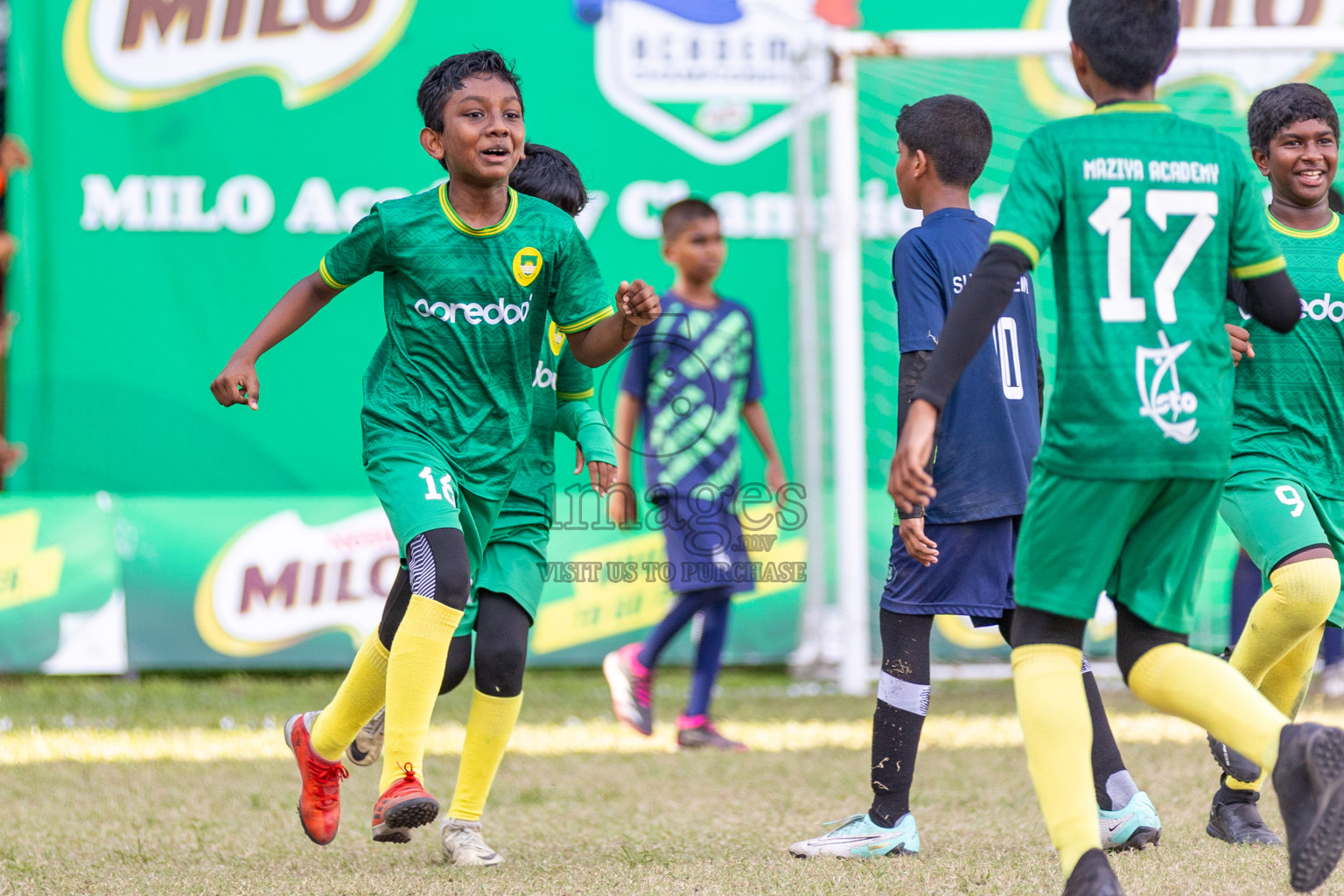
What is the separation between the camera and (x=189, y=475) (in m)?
8.60

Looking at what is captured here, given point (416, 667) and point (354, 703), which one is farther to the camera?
point (354, 703)

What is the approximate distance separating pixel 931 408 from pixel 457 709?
15.4ft

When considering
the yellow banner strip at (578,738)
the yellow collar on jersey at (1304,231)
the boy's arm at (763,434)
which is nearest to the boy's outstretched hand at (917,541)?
the yellow collar on jersey at (1304,231)

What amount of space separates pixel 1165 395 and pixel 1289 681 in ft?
5.22

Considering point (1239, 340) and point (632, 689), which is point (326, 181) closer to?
point (632, 689)

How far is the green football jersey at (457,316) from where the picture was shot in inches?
148

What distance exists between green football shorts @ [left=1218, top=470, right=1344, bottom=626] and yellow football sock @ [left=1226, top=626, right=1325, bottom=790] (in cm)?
13

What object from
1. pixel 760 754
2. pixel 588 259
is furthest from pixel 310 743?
pixel 760 754

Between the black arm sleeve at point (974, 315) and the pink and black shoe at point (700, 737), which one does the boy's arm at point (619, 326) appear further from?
the pink and black shoe at point (700, 737)

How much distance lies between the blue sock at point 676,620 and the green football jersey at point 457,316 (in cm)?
261

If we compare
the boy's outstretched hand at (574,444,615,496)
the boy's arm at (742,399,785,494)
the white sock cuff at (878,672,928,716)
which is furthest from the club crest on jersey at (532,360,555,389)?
the boy's arm at (742,399,785,494)

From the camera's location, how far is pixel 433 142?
12.8 feet

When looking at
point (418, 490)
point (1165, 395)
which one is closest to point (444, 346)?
point (418, 490)

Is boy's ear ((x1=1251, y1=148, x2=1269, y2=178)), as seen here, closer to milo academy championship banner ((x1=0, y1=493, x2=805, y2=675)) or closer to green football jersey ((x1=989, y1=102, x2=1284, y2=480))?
green football jersey ((x1=989, y1=102, x2=1284, y2=480))
